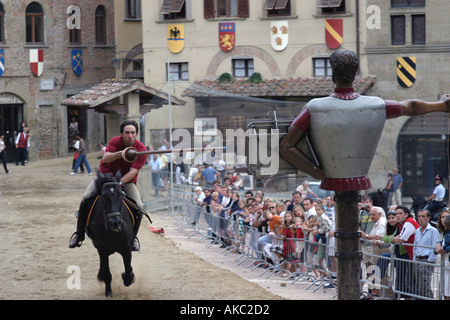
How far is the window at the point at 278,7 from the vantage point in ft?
110

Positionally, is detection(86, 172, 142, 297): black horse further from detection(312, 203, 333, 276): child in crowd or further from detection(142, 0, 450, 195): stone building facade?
detection(142, 0, 450, 195): stone building facade

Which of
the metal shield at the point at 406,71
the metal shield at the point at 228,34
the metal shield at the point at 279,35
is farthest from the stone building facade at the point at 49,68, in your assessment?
the metal shield at the point at 406,71

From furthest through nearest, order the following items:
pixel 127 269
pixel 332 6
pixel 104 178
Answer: pixel 332 6
pixel 127 269
pixel 104 178

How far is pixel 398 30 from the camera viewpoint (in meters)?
32.8

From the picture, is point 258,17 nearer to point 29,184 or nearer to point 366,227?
point 29,184

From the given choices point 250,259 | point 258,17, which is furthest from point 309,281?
point 258,17

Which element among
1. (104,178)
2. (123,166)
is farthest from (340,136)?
(123,166)

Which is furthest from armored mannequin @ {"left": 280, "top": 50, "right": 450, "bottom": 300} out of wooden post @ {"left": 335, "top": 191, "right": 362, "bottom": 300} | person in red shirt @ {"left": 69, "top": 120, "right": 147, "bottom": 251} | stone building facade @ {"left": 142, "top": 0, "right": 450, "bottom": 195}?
stone building facade @ {"left": 142, "top": 0, "right": 450, "bottom": 195}

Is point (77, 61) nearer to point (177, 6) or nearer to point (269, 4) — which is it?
point (177, 6)

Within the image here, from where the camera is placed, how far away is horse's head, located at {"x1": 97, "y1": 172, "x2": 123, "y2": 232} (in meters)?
12.2

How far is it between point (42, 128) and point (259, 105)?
1254 centimetres

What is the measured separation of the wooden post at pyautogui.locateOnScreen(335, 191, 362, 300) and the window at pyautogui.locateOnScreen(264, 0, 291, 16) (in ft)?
93.2

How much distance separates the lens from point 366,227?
1487 cm

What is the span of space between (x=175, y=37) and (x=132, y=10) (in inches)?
285
